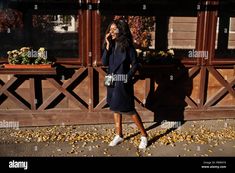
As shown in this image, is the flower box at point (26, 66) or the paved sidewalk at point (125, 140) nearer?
the paved sidewalk at point (125, 140)

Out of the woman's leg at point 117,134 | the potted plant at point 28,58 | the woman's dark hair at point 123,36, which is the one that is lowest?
the woman's leg at point 117,134

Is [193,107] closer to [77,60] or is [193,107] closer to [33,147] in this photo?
[77,60]

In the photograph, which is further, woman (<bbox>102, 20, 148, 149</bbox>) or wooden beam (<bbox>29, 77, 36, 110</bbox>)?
wooden beam (<bbox>29, 77, 36, 110</bbox>)

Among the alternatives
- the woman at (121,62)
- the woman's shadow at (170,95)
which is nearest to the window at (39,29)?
the woman at (121,62)

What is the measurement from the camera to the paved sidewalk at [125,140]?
19.8ft

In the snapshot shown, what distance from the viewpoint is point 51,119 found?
7086mm

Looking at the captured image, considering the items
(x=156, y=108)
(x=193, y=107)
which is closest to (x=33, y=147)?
(x=156, y=108)

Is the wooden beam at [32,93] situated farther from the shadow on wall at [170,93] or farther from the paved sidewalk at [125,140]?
the shadow on wall at [170,93]

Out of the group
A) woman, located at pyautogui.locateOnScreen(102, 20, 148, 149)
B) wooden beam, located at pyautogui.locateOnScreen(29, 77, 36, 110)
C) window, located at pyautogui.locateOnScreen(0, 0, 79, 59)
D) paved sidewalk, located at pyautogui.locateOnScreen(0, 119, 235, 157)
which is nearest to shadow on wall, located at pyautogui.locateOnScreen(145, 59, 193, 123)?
paved sidewalk, located at pyautogui.locateOnScreen(0, 119, 235, 157)

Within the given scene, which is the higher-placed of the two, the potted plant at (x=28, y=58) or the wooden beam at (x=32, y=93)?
the potted plant at (x=28, y=58)

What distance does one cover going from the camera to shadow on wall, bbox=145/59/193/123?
7.21 m

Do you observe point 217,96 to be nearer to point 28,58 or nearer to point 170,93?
point 170,93

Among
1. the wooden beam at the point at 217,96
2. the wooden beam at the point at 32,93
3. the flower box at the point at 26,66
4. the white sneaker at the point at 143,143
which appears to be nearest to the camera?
the white sneaker at the point at 143,143

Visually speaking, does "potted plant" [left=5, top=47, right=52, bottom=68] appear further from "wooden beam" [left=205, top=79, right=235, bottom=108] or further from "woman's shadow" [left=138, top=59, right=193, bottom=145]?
"wooden beam" [left=205, top=79, right=235, bottom=108]
